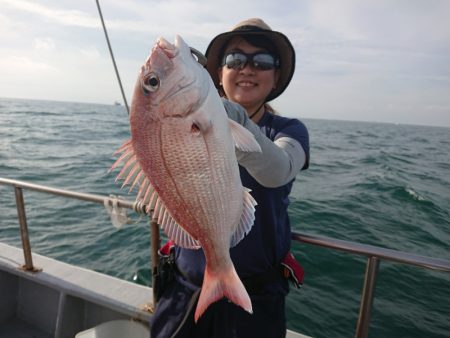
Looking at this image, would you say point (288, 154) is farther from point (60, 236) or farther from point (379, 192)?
point (379, 192)

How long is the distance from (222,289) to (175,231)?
354mm

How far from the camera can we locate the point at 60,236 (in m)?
7.57

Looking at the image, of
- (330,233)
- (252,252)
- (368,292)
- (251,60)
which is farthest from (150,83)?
(330,233)

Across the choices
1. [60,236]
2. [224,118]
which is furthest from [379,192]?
[224,118]

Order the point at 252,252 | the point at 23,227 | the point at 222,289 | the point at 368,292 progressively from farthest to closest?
the point at 23,227
the point at 368,292
the point at 252,252
the point at 222,289

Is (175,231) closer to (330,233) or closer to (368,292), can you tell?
(368,292)

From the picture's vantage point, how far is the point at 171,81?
1.40 metres

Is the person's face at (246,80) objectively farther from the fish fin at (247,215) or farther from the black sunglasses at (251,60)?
the fish fin at (247,215)

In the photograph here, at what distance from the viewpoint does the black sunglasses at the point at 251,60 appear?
200 centimetres

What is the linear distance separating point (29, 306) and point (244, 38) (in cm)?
364

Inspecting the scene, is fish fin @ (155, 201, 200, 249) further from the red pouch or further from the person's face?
the person's face

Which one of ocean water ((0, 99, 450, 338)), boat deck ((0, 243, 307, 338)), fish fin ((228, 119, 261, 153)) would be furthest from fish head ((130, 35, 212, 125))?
boat deck ((0, 243, 307, 338))

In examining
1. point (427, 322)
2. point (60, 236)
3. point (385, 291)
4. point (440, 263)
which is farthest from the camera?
point (60, 236)

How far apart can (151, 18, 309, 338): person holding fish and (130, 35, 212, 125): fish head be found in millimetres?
451
